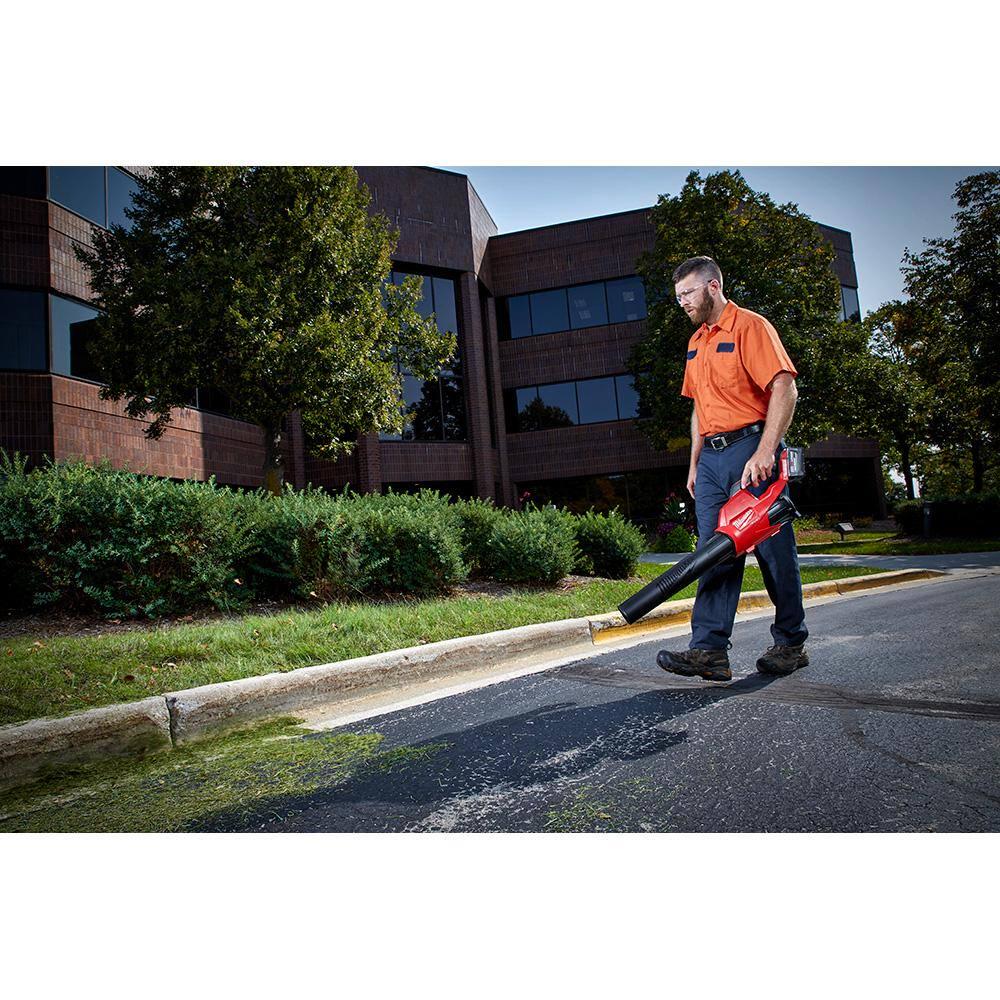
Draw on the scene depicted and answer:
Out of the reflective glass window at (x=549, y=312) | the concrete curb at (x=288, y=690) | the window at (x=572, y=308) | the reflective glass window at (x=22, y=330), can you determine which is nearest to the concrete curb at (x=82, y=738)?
the concrete curb at (x=288, y=690)

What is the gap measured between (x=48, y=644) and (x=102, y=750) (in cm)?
152

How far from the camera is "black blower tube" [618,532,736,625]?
1830mm

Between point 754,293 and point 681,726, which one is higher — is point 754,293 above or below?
above

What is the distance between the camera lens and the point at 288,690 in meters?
3.37

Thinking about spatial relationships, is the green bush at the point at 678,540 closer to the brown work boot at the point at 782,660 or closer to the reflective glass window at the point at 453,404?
the brown work boot at the point at 782,660

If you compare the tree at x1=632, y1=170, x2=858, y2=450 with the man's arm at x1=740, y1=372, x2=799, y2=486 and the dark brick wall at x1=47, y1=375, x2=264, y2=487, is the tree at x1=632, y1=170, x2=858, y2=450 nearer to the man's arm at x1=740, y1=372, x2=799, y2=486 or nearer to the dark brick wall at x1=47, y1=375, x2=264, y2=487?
the man's arm at x1=740, y1=372, x2=799, y2=486

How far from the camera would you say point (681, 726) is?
91.4 inches

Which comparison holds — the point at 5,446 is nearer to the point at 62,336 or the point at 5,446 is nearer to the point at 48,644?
the point at 62,336

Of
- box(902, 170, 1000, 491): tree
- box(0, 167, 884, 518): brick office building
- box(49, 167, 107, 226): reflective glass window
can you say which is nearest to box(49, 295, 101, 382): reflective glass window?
box(49, 167, 107, 226): reflective glass window

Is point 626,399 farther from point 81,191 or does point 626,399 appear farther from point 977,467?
point 977,467

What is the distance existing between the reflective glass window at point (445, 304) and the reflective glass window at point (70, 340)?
8.56m

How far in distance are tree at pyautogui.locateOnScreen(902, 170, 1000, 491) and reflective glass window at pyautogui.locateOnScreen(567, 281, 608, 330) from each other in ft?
Result: 52.2

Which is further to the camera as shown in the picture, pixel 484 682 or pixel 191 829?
pixel 484 682
